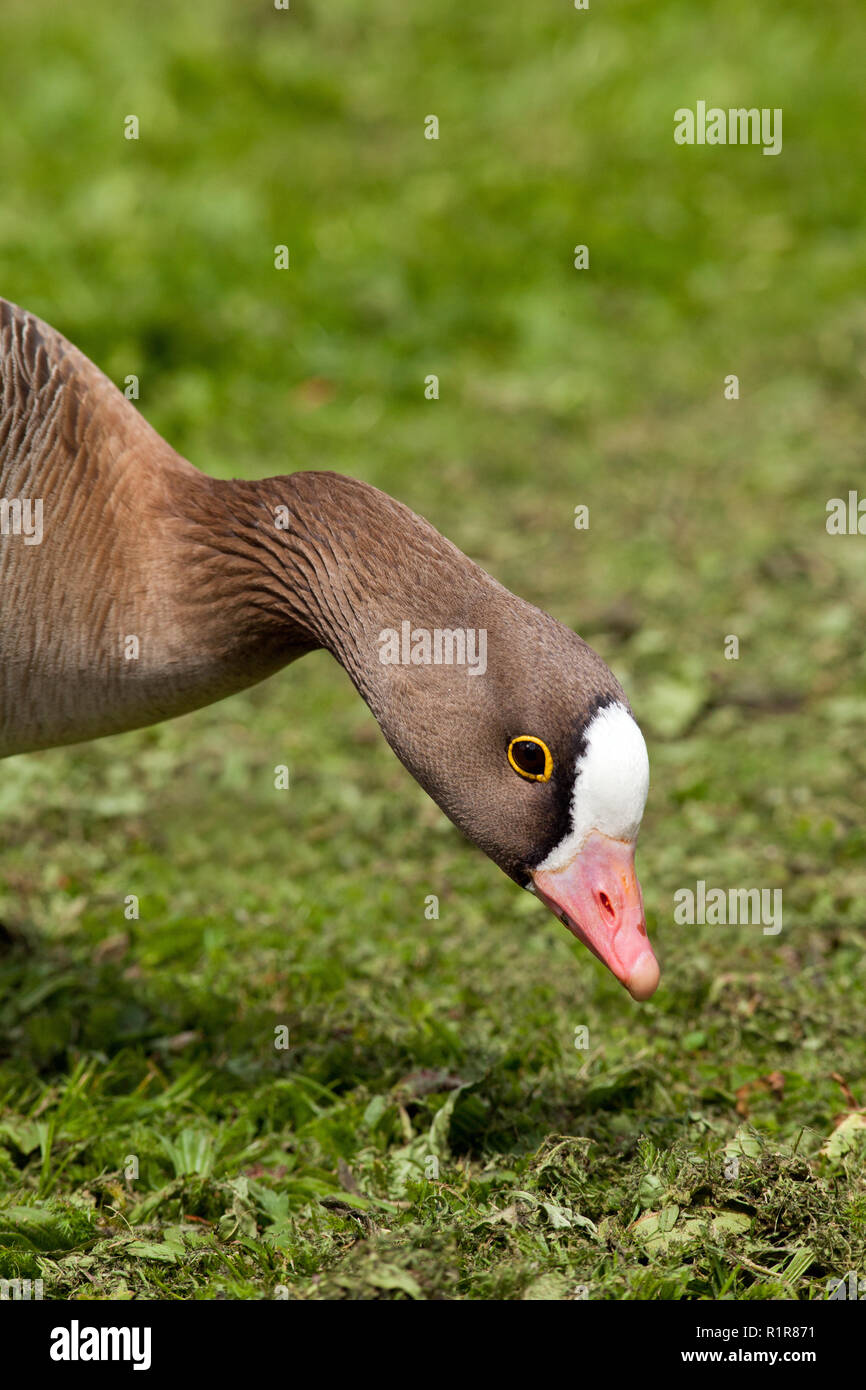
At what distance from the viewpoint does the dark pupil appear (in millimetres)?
3850

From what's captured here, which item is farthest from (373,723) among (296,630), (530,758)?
(530,758)

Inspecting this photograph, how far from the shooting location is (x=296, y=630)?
14.8 ft

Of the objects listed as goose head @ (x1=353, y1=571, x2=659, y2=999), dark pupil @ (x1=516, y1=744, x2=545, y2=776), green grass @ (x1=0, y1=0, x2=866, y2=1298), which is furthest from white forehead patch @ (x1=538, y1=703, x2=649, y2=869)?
green grass @ (x1=0, y1=0, x2=866, y2=1298)

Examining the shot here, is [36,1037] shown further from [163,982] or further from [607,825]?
[607,825]

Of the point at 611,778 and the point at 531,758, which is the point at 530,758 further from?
the point at 611,778

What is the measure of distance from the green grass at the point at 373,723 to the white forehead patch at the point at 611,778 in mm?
972

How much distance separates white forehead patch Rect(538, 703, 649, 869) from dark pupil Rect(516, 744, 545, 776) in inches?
4.3

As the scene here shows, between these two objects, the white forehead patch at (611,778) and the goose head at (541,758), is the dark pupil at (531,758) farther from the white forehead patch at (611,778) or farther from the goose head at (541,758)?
the white forehead patch at (611,778)

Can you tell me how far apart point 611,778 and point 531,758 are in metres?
0.24

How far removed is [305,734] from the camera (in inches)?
274

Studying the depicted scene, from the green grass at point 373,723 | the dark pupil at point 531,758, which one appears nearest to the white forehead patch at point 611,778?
the dark pupil at point 531,758
